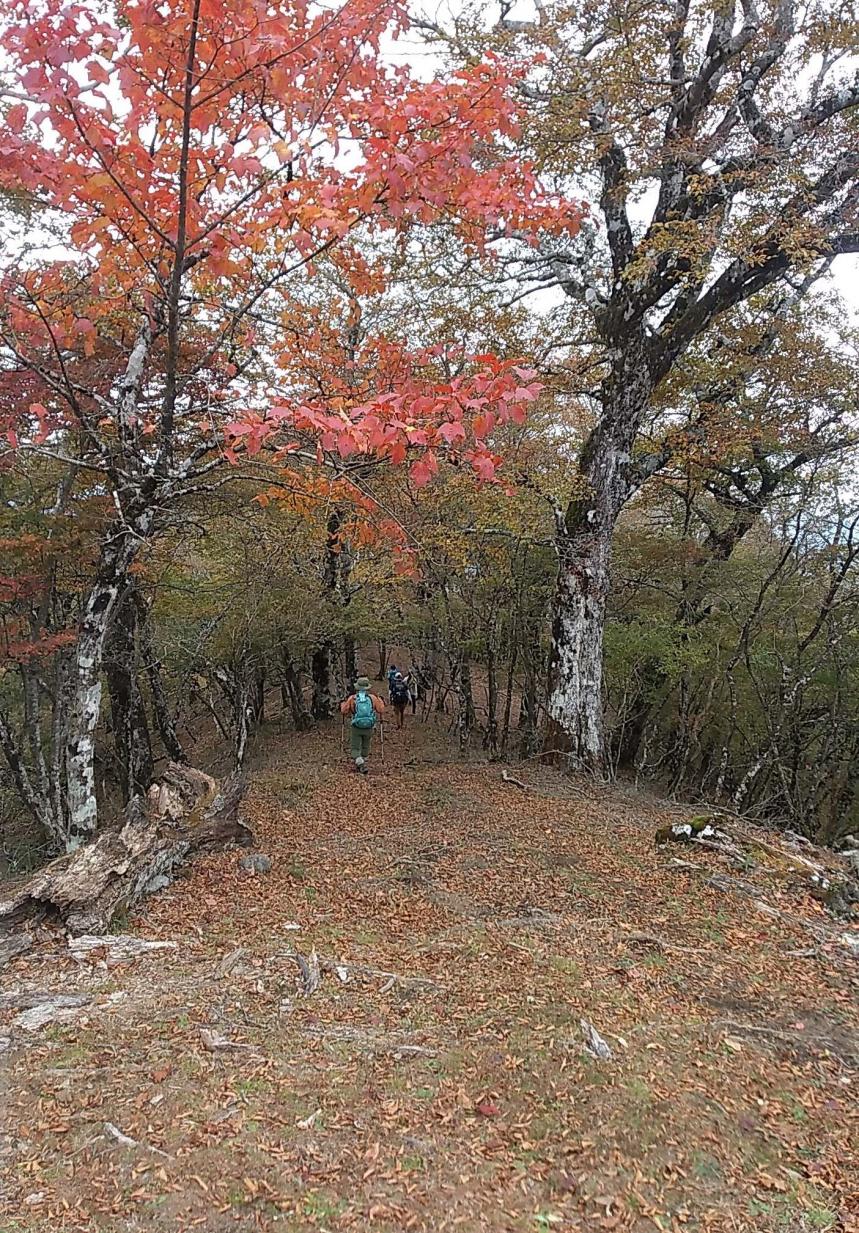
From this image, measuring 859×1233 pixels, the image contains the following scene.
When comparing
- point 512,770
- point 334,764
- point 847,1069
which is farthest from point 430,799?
point 847,1069

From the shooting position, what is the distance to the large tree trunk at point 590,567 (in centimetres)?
916

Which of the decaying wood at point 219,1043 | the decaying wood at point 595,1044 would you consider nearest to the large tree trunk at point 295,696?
the decaying wood at point 219,1043

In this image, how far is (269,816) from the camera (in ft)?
24.9

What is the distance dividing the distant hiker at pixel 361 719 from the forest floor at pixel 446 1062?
13.7ft

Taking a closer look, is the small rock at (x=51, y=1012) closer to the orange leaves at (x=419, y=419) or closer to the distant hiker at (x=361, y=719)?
the orange leaves at (x=419, y=419)

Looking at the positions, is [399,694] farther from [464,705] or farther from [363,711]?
[363,711]

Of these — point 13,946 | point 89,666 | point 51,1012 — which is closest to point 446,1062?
point 51,1012

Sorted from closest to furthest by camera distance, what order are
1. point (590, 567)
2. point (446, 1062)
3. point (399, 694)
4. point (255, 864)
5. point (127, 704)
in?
point (446, 1062) < point (255, 864) < point (590, 567) < point (127, 704) < point (399, 694)

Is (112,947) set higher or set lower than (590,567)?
lower

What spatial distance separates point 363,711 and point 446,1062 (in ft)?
22.4

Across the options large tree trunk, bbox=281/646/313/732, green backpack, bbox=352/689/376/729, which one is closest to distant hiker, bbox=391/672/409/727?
large tree trunk, bbox=281/646/313/732

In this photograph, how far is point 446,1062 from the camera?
321 cm

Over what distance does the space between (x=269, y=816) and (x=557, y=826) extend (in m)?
2.91

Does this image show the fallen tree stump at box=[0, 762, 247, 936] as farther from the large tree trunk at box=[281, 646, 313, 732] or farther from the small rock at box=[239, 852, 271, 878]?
the large tree trunk at box=[281, 646, 313, 732]
